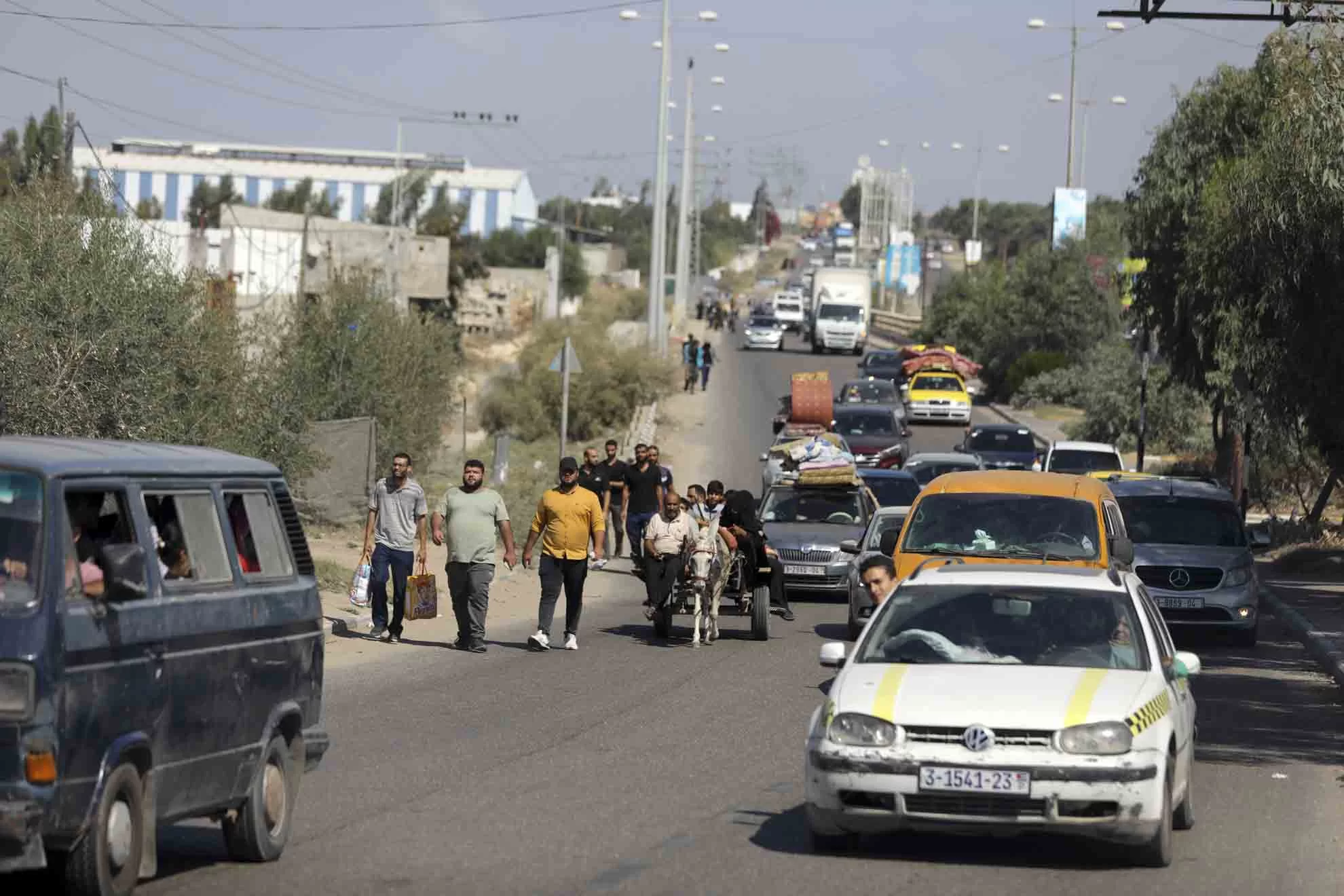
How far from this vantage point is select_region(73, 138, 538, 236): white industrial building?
14088 cm

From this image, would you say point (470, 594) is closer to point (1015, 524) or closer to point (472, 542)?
point (472, 542)

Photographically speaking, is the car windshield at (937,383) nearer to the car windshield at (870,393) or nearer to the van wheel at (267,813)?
the car windshield at (870,393)

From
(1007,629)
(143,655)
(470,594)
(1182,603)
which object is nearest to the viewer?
(143,655)

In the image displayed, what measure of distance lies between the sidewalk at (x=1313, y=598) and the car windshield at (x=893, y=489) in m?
5.55

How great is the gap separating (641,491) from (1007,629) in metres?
17.5

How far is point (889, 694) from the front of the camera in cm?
935

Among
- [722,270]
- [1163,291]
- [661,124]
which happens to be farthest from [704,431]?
[722,270]

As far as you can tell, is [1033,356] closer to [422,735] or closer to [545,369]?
[545,369]

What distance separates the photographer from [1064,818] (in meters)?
8.92

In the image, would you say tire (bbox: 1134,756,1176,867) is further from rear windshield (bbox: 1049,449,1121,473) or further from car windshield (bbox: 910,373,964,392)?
car windshield (bbox: 910,373,964,392)

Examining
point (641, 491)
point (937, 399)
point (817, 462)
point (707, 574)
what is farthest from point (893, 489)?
point (937, 399)

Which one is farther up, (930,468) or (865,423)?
(865,423)

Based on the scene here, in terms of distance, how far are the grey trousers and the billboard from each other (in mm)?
60896

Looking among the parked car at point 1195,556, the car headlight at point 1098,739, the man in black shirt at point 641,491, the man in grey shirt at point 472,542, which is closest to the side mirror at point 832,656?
the car headlight at point 1098,739
